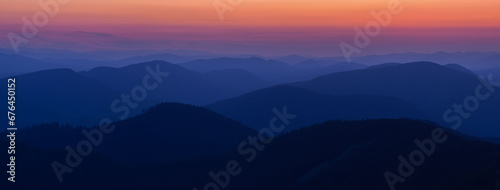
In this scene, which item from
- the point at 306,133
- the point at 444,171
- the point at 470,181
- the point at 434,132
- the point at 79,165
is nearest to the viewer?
the point at 470,181

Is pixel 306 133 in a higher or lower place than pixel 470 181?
higher

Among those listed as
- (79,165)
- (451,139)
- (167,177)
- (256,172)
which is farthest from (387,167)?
(79,165)

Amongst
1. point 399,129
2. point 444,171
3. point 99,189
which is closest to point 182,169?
point 99,189

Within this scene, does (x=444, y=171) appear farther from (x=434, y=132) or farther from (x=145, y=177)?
(x=145, y=177)

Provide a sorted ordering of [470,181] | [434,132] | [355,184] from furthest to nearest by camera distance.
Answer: [434,132], [355,184], [470,181]

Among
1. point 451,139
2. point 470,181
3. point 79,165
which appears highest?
point 79,165

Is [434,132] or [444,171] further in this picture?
[434,132]

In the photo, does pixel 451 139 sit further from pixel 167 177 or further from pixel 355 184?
pixel 167 177
